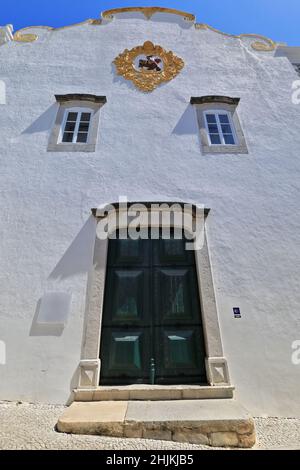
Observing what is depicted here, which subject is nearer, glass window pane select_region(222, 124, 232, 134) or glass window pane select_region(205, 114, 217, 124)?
glass window pane select_region(222, 124, 232, 134)

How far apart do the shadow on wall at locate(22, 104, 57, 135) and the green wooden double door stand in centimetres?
329

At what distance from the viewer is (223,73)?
7371 millimetres

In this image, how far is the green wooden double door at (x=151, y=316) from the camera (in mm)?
3844

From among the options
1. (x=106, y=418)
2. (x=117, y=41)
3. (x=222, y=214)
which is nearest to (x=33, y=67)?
(x=117, y=41)

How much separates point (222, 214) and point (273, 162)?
182cm

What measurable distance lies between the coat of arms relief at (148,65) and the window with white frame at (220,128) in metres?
1.64

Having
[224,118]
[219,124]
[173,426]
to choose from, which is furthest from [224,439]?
[224,118]

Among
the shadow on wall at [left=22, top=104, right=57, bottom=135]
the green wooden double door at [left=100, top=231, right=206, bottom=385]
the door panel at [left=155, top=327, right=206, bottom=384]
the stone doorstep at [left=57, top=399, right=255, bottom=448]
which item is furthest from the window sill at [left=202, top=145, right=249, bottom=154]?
the stone doorstep at [left=57, top=399, right=255, bottom=448]

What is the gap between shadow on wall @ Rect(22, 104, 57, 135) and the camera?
600cm

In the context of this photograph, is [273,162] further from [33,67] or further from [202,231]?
[33,67]

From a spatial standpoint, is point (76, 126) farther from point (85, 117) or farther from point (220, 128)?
point (220, 128)

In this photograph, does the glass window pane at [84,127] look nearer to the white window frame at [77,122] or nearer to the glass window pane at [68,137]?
the white window frame at [77,122]

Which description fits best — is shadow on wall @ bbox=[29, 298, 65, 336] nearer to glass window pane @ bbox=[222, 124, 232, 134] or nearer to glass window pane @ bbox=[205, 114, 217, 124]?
glass window pane @ bbox=[222, 124, 232, 134]

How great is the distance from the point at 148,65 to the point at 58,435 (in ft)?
26.5
